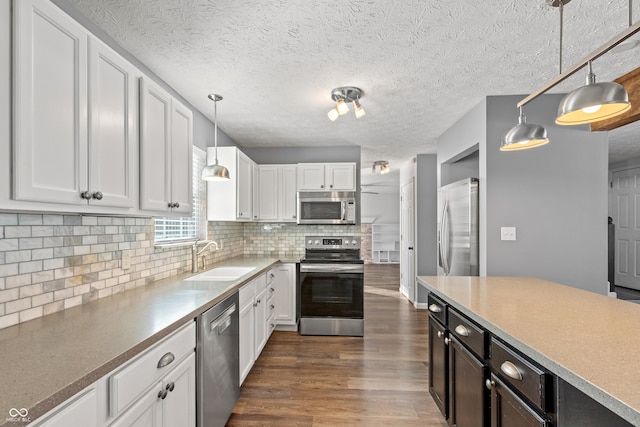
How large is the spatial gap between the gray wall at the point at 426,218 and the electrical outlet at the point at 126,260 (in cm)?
416

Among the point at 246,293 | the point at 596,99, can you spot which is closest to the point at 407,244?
the point at 246,293

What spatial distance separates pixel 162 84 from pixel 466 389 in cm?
294

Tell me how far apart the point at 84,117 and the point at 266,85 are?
1.50 m

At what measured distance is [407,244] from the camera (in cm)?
559

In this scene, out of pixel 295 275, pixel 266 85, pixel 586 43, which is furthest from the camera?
pixel 295 275

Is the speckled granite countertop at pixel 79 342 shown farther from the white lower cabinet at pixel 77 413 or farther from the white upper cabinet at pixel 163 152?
the white upper cabinet at pixel 163 152

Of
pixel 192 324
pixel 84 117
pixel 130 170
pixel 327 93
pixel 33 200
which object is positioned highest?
pixel 327 93

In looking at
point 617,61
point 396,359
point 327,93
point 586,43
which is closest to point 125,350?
point 327,93

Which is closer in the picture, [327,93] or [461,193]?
[327,93]

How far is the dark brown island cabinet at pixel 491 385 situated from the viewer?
0.99 meters

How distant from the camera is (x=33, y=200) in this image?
3.36 feet

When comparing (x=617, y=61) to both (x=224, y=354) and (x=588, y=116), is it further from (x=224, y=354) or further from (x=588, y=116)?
(x=224, y=354)

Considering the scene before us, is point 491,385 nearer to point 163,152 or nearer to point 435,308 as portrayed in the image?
point 435,308

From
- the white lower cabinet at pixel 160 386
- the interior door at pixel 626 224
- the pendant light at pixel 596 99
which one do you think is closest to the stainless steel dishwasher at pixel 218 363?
the white lower cabinet at pixel 160 386
